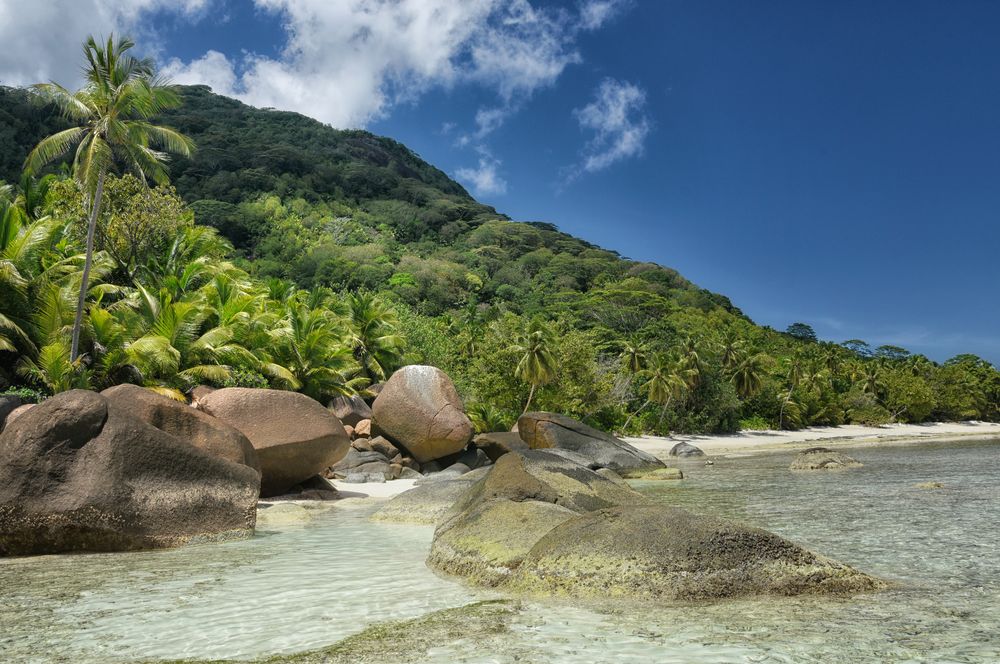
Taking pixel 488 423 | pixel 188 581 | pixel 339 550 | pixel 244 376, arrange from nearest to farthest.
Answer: pixel 188 581, pixel 339 550, pixel 244 376, pixel 488 423

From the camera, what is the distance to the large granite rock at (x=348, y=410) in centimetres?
2845

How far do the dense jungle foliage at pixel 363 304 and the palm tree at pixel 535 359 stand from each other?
0.12 meters

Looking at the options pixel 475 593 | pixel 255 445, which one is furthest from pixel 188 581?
pixel 255 445

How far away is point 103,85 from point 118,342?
8.01m

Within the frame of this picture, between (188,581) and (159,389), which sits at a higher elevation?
(159,389)

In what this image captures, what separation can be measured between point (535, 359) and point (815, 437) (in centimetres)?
3411

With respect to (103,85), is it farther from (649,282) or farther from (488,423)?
(649,282)

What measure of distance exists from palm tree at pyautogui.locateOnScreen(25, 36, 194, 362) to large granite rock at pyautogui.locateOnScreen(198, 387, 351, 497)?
7.52 m

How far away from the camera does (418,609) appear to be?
21.8 feet

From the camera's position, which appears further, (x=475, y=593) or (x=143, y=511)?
(x=143, y=511)

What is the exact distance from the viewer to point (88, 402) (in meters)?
10.7

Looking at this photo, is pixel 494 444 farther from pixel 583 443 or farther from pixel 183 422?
pixel 183 422

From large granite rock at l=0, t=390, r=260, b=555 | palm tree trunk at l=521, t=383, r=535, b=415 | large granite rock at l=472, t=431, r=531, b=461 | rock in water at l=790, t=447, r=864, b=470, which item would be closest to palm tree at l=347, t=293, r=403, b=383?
palm tree trunk at l=521, t=383, r=535, b=415

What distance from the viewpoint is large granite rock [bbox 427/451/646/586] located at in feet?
26.6
